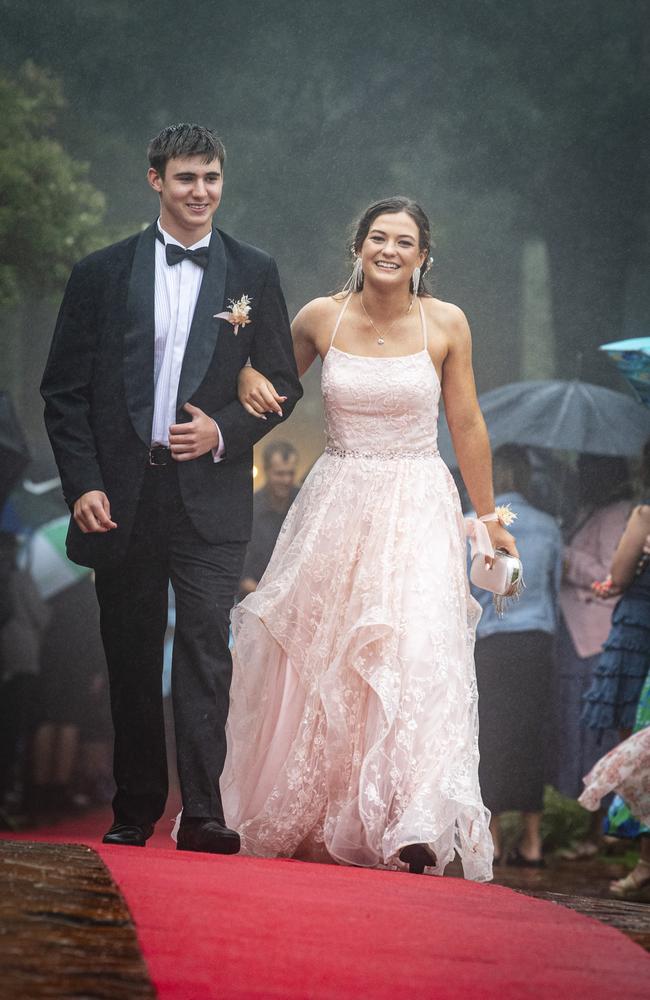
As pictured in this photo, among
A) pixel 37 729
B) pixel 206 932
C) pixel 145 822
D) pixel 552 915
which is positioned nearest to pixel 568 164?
pixel 37 729

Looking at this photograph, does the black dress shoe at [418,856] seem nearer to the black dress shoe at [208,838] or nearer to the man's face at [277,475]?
the black dress shoe at [208,838]

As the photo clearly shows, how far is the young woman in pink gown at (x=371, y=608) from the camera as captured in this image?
13.3 ft

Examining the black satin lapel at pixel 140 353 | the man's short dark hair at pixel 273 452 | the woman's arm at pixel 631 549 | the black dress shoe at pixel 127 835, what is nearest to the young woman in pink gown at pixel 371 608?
the black satin lapel at pixel 140 353

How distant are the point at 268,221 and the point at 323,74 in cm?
78

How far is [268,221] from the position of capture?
701 centimetres

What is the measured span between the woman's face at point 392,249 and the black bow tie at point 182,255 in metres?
0.57

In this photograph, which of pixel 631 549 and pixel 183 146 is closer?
pixel 183 146

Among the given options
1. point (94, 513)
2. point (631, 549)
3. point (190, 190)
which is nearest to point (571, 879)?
point (631, 549)

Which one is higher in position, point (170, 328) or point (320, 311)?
point (320, 311)

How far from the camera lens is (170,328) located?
4.09 meters

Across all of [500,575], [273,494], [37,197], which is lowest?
[500,575]

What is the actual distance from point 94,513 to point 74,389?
0.37m

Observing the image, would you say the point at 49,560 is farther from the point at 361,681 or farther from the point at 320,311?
the point at 361,681

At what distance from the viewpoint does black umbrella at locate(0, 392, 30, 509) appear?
6715 millimetres
